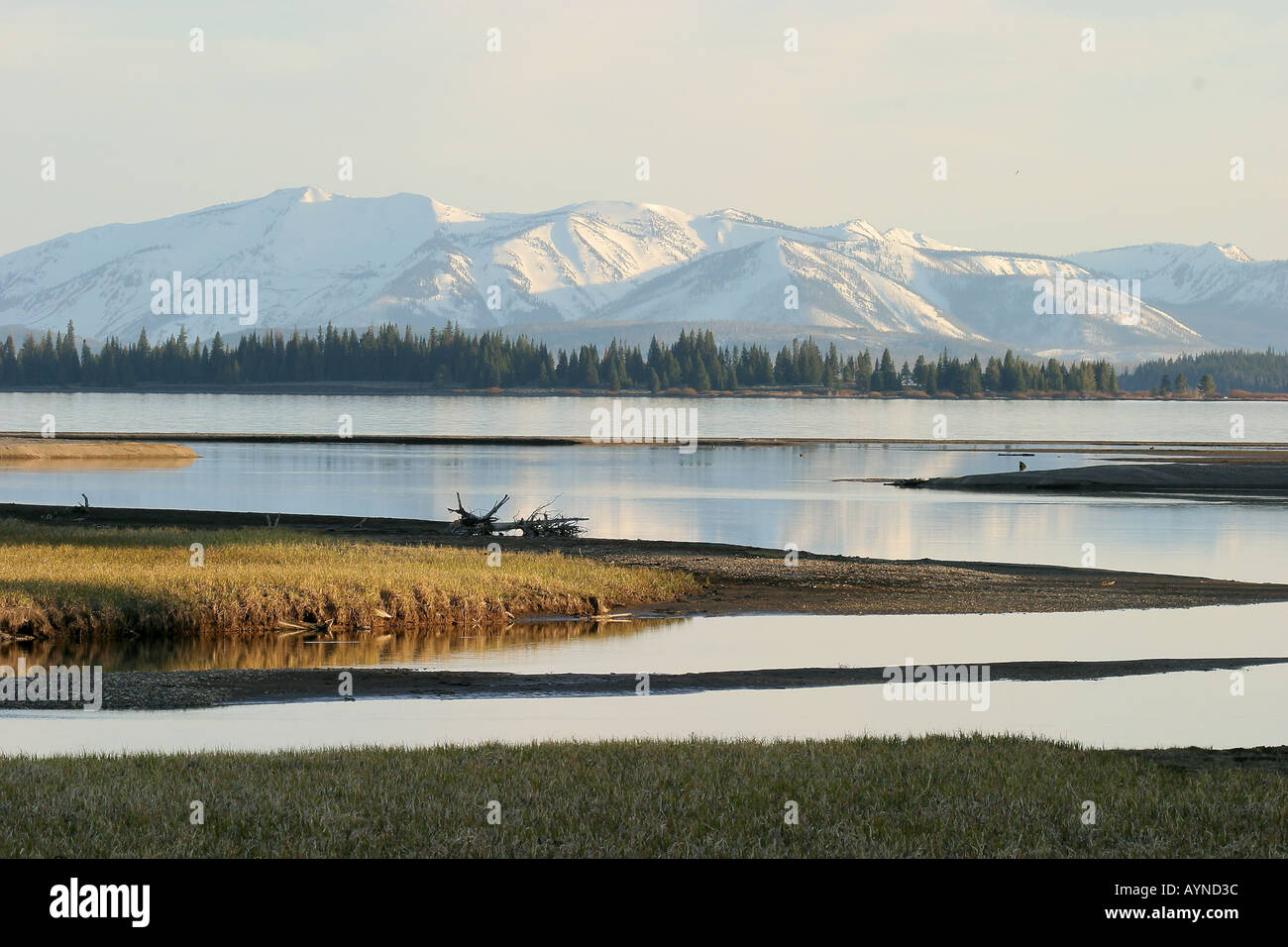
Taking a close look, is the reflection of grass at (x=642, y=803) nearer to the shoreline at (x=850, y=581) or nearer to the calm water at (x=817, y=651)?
the calm water at (x=817, y=651)

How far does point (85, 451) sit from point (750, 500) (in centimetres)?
6979

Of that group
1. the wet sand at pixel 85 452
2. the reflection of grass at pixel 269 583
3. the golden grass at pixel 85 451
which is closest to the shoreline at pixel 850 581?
the reflection of grass at pixel 269 583

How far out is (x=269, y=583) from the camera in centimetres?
3950

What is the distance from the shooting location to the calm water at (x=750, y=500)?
2672 inches

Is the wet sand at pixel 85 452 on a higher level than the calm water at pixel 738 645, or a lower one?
higher

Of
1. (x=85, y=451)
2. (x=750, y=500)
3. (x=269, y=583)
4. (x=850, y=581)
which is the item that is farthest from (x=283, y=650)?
(x=85, y=451)

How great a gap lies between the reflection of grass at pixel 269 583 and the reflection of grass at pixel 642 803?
16.7m

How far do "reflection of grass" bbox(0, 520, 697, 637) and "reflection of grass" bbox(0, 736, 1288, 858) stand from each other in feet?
54.8

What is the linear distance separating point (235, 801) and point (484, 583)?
2560cm

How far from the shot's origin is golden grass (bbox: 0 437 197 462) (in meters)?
136

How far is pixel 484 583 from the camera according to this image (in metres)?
42.8
